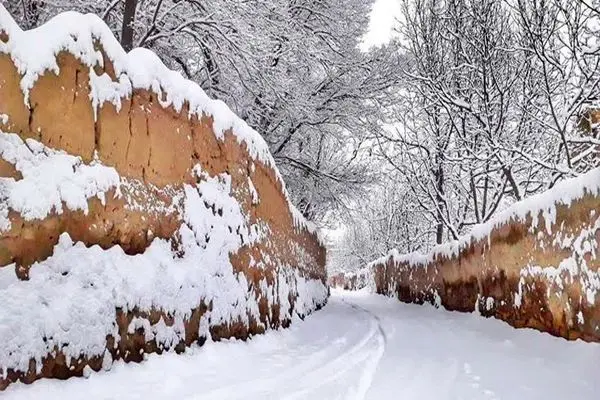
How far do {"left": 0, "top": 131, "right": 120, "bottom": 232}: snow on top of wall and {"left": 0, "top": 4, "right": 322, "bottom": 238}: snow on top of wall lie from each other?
0.30 m

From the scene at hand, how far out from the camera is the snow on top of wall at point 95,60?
271cm

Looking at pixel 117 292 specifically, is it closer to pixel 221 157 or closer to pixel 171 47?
pixel 221 157

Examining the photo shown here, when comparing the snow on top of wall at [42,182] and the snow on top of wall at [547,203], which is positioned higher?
the snow on top of wall at [547,203]

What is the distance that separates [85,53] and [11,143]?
86cm

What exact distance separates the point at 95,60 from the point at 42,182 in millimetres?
952

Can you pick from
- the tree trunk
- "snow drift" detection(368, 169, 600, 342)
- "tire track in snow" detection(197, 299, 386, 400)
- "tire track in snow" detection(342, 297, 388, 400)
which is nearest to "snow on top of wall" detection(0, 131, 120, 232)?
"tire track in snow" detection(197, 299, 386, 400)

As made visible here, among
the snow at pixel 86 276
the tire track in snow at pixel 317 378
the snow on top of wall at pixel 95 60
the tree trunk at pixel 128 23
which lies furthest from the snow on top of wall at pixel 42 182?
the tree trunk at pixel 128 23

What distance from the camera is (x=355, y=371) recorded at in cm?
394

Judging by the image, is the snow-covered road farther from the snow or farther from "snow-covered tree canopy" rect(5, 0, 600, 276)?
"snow-covered tree canopy" rect(5, 0, 600, 276)

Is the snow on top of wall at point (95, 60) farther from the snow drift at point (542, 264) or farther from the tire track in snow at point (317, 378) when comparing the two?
the snow drift at point (542, 264)

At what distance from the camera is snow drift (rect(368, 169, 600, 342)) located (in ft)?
14.5

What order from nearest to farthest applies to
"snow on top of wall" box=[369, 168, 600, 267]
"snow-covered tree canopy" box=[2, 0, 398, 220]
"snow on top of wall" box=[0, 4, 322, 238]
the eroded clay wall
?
"snow on top of wall" box=[0, 4, 322, 238], the eroded clay wall, "snow on top of wall" box=[369, 168, 600, 267], "snow-covered tree canopy" box=[2, 0, 398, 220]

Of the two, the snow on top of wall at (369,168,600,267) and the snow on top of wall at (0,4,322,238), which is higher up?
the snow on top of wall at (0,4,322,238)

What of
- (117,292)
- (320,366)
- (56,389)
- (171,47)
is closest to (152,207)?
(117,292)
